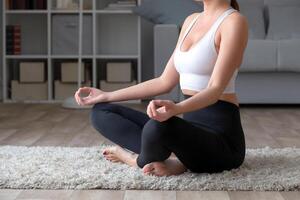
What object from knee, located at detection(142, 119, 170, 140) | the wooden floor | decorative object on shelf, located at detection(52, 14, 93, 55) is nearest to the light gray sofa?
the wooden floor

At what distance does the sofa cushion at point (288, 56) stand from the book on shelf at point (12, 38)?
2049 millimetres

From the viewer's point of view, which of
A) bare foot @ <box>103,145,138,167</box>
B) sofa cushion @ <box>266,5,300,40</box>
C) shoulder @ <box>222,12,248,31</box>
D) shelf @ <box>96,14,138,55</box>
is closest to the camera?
shoulder @ <box>222,12,248,31</box>

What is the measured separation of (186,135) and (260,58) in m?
2.43

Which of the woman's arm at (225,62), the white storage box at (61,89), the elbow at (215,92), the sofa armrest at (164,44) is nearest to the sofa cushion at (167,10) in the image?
the sofa armrest at (164,44)

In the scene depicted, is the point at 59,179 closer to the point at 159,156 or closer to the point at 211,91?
the point at 159,156

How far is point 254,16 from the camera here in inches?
187

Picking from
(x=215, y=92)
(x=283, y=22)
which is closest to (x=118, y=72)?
(x=283, y=22)

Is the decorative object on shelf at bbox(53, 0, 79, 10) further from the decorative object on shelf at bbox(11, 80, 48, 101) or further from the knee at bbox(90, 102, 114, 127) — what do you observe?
the knee at bbox(90, 102, 114, 127)

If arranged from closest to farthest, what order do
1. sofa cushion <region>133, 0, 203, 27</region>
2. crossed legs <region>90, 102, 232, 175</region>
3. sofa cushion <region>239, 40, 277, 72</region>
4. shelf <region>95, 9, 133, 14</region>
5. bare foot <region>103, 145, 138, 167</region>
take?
crossed legs <region>90, 102, 232, 175</region>
bare foot <region>103, 145, 138, 167</region>
sofa cushion <region>239, 40, 277, 72</region>
sofa cushion <region>133, 0, 203, 27</region>
shelf <region>95, 9, 133, 14</region>

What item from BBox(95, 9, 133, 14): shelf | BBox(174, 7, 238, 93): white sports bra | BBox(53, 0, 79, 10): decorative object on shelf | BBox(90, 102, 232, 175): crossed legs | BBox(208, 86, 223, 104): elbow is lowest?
BBox(90, 102, 232, 175): crossed legs

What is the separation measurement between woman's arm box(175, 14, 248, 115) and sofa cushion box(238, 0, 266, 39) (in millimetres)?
2563

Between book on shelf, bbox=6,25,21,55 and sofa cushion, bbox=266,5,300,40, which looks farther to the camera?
book on shelf, bbox=6,25,21,55

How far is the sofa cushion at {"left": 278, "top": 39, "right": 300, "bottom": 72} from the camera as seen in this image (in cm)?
419

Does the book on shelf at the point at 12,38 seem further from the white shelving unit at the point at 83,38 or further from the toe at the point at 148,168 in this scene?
the toe at the point at 148,168
